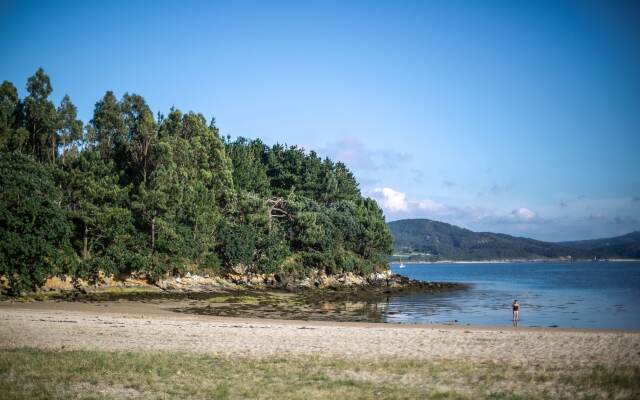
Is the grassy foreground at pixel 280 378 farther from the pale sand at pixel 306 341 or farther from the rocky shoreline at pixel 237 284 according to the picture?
the rocky shoreline at pixel 237 284

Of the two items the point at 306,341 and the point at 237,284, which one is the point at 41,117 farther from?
the point at 306,341

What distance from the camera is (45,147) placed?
55750 mm

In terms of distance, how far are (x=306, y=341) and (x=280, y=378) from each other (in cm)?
874

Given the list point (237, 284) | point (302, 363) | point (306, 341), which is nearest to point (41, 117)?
point (237, 284)

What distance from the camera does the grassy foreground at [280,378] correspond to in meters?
12.5

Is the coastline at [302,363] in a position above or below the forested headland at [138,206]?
below

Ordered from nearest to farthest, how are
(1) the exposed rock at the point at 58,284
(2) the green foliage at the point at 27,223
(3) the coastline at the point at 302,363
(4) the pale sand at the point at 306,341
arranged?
(3) the coastline at the point at 302,363 → (4) the pale sand at the point at 306,341 → (2) the green foliage at the point at 27,223 → (1) the exposed rock at the point at 58,284

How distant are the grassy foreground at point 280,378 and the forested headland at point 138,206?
28556mm

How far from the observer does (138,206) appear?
2028 inches

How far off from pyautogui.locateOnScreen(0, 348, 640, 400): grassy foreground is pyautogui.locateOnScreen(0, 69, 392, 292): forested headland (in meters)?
28.6

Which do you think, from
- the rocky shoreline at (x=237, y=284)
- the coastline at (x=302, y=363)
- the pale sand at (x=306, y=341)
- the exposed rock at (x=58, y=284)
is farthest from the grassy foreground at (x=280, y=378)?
the rocky shoreline at (x=237, y=284)

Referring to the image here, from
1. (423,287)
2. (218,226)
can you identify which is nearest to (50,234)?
(218,226)

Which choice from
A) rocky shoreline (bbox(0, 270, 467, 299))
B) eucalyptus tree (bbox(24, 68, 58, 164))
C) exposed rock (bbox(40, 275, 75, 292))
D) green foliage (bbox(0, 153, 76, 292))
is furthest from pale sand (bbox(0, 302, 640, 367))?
eucalyptus tree (bbox(24, 68, 58, 164))

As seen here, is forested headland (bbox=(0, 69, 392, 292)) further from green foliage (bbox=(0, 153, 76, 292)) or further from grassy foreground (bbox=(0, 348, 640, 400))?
grassy foreground (bbox=(0, 348, 640, 400))
